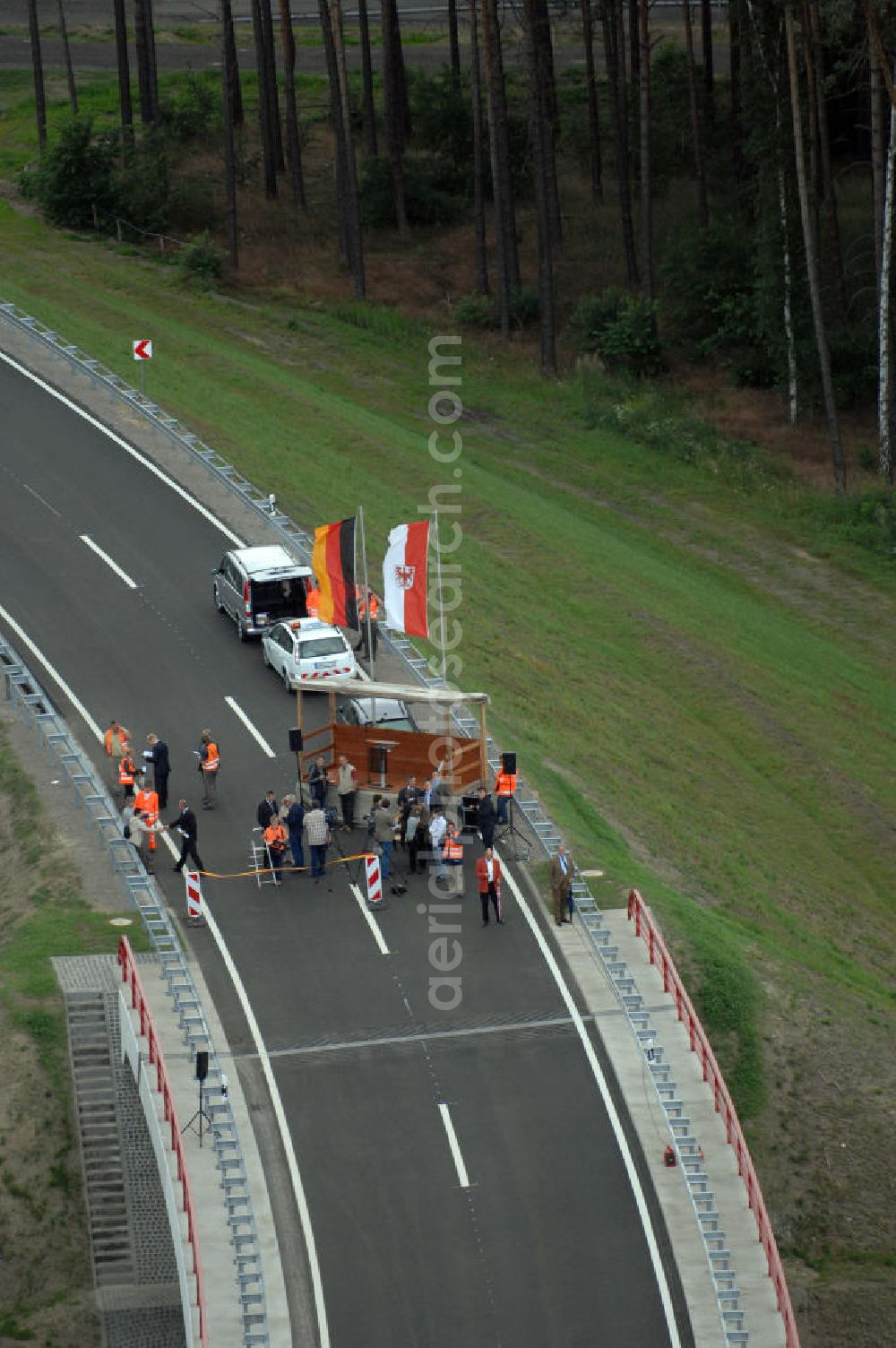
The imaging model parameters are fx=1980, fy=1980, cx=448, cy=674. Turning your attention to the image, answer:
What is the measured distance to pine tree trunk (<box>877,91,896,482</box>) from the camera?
189 ft

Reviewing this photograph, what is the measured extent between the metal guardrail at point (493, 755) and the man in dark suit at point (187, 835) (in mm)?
5983

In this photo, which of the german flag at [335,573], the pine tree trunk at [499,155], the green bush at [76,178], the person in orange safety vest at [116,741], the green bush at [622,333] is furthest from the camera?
the green bush at [76,178]

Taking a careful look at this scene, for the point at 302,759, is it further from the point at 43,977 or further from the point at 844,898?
the point at 844,898

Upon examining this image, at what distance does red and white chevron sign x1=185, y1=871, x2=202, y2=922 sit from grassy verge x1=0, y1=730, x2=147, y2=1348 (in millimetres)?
942

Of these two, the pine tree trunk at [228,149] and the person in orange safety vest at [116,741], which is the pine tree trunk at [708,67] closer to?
the pine tree trunk at [228,149]

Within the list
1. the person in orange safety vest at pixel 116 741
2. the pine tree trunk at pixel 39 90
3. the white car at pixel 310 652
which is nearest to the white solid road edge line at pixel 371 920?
the person in orange safety vest at pixel 116 741

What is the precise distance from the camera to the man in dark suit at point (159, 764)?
116 ft

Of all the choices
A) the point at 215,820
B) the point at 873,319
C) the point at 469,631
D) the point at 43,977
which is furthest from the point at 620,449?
the point at 43,977

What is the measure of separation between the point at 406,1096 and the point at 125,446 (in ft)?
95.3

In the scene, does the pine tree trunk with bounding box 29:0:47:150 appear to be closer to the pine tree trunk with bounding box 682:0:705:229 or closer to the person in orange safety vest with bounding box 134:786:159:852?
the pine tree trunk with bounding box 682:0:705:229

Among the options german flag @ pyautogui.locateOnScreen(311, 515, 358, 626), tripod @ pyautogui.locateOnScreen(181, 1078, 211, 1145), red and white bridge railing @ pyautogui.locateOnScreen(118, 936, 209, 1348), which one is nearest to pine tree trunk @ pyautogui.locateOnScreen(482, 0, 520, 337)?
german flag @ pyautogui.locateOnScreen(311, 515, 358, 626)

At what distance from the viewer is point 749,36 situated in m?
70.8

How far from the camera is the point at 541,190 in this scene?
65.1 m

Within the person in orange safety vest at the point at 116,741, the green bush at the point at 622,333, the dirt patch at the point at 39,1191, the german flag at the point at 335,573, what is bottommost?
the dirt patch at the point at 39,1191
